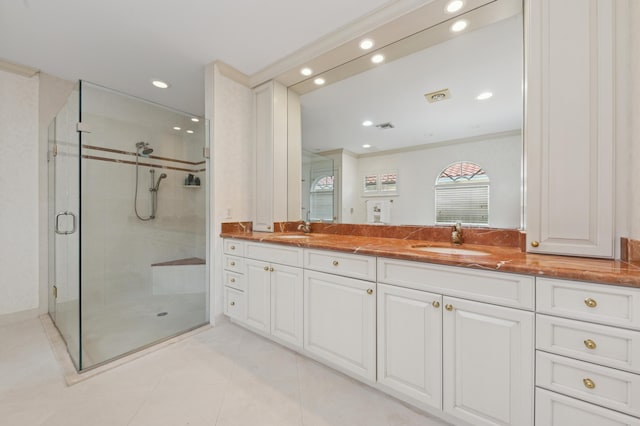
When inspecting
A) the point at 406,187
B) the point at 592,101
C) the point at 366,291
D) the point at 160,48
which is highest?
the point at 160,48

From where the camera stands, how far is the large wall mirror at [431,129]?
159 centimetres

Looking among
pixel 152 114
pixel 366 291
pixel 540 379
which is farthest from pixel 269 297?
pixel 152 114

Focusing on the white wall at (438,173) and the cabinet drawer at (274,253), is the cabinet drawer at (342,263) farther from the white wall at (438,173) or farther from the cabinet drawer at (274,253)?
the white wall at (438,173)

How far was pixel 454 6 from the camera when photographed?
5.04ft

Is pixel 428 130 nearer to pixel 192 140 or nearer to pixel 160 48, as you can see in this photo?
pixel 192 140

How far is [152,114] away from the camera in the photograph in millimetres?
2332

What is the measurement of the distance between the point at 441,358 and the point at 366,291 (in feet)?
1.51

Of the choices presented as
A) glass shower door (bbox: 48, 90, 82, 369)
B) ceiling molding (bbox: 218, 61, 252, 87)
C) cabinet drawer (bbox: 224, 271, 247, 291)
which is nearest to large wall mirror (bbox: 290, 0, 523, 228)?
ceiling molding (bbox: 218, 61, 252, 87)

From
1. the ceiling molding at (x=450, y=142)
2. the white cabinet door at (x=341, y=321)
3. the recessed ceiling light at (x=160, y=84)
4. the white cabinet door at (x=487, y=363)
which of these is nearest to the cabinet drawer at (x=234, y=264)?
the white cabinet door at (x=341, y=321)

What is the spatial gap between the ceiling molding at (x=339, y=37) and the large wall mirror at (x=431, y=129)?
8.3 inches

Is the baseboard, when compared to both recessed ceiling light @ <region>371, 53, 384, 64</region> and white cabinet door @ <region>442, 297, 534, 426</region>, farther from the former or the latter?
recessed ceiling light @ <region>371, 53, 384, 64</region>

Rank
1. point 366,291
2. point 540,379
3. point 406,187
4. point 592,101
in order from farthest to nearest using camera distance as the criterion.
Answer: point 406,187
point 366,291
point 592,101
point 540,379

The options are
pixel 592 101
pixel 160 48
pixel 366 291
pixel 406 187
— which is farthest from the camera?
pixel 160 48

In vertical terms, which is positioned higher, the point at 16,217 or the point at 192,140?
the point at 192,140
